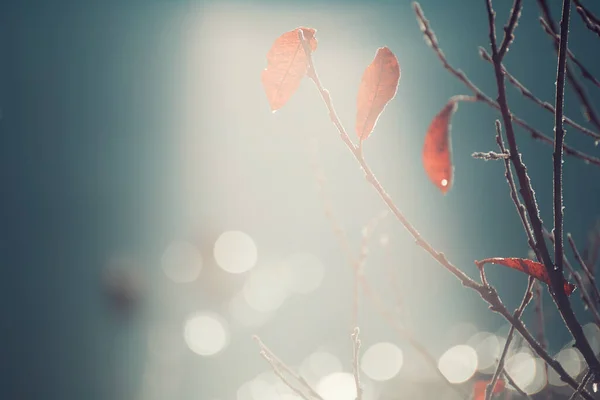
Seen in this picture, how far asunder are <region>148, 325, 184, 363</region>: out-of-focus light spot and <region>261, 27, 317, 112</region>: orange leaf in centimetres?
4043

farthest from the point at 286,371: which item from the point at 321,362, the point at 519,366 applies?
the point at 321,362

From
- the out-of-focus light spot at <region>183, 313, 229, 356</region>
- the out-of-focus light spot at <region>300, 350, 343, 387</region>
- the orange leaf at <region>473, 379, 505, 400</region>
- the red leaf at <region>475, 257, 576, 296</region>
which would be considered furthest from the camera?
the out-of-focus light spot at <region>183, 313, 229, 356</region>

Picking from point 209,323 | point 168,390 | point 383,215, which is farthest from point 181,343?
point 383,215

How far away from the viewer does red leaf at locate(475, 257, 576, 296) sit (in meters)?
0.68

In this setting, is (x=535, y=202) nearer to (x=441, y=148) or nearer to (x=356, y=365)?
(x=441, y=148)

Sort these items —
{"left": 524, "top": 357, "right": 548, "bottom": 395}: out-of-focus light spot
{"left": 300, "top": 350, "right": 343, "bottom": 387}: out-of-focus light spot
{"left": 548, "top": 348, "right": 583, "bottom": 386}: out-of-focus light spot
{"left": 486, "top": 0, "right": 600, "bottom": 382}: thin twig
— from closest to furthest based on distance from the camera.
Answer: {"left": 486, "top": 0, "right": 600, "bottom": 382}: thin twig → {"left": 548, "top": 348, "right": 583, "bottom": 386}: out-of-focus light spot → {"left": 524, "top": 357, "right": 548, "bottom": 395}: out-of-focus light spot → {"left": 300, "top": 350, "right": 343, "bottom": 387}: out-of-focus light spot

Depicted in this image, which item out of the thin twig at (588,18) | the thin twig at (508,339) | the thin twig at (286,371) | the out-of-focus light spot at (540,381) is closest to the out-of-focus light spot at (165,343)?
the out-of-focus light spot at (540,381)

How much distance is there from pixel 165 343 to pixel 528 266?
41852 mm

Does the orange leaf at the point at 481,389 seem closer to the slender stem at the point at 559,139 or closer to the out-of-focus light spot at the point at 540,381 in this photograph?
the out-of-focus light spot at the point at 540,381

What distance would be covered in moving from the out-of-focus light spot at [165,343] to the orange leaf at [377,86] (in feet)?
133

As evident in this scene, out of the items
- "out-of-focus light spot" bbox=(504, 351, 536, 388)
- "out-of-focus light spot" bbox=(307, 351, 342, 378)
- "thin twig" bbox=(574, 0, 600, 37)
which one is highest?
"thin twig" bbox=(574, 0, 600, 37)

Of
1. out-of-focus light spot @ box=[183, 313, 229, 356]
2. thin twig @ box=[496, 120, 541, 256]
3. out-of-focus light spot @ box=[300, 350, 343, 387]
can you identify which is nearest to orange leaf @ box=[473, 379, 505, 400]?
thin twig @ box=[496, 120, 541, 256]

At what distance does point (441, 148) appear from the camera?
0.65 meters

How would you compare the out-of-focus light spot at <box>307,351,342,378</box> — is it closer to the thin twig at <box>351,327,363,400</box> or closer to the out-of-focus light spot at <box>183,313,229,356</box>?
the out-of-focus light spot at <box>183,313,229,356</box>
